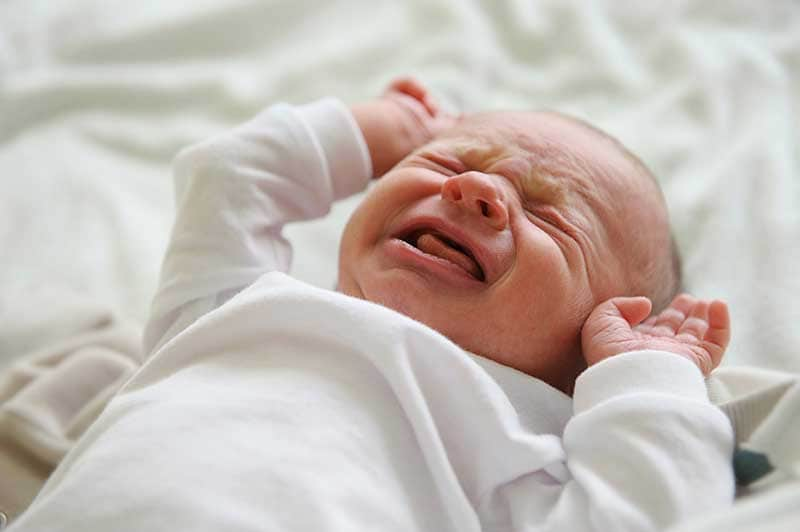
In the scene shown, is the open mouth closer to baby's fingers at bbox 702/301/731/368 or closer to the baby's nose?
the baby's nose

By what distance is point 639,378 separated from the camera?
0.85 meters

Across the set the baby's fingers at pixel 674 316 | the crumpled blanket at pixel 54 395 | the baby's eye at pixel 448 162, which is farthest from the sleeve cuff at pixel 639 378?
the crumpled blanket at pixel 54 395

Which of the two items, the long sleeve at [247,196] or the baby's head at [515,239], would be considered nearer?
the baby's head at [515,239]

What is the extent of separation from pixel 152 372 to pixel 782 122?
38.6 inches

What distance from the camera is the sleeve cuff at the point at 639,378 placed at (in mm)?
836

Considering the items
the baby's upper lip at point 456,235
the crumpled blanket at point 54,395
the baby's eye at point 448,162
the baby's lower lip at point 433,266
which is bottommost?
the crumpled blanket at point 54,395

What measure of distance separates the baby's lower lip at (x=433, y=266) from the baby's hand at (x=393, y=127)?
260mm

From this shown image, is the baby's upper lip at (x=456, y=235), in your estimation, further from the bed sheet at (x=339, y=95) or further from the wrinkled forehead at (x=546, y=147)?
the bed sheet at (x=339, y=95)

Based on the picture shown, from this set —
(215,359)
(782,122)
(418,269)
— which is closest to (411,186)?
(418,269)

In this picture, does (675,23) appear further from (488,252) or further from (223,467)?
(223,467)

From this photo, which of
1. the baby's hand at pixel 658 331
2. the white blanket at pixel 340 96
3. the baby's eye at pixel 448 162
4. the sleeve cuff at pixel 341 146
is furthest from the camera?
the white blanket at pixel 340 96

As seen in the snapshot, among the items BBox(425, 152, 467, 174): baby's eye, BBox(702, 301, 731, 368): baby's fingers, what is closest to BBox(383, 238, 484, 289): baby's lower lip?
BBox(425, 152, 467, 174): baby's eye

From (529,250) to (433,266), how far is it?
3.5 inches

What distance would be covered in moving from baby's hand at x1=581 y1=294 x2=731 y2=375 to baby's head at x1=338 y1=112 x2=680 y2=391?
0.10 ft
